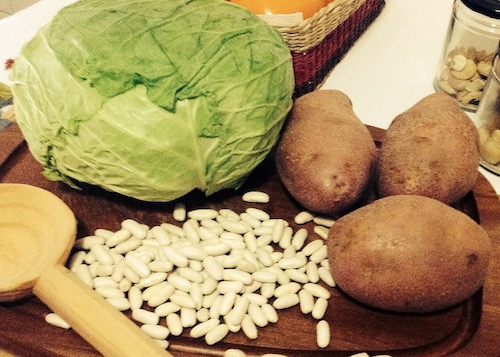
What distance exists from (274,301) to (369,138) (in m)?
0.30

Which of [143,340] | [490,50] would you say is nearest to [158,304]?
[143,340]

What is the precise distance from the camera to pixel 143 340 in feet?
2.08

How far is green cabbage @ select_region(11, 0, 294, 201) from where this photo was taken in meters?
0.71

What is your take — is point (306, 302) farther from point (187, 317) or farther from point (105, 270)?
point (105, 270)

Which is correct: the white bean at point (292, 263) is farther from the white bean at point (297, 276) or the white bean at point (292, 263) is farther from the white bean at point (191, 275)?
the white bean at point (191, 275)

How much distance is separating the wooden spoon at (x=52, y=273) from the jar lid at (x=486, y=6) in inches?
31.1

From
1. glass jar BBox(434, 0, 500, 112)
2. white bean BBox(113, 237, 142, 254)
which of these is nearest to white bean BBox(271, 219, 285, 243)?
white bean BBox(113, 237, 142, 254)

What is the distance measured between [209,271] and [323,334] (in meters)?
0.19

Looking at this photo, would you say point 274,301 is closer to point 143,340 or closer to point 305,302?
point 305,302

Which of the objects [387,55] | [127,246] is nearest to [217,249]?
[127,246]

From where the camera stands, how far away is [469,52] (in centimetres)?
110

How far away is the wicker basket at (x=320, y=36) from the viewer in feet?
3.24

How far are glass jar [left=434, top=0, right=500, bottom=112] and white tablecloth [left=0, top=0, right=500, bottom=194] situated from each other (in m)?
0.09

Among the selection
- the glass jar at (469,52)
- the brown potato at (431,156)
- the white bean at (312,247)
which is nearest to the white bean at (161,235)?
the white bean at (312,247)
